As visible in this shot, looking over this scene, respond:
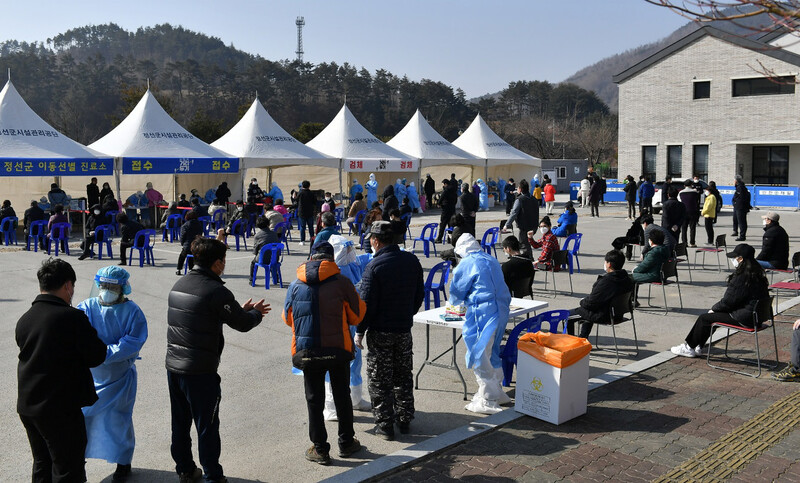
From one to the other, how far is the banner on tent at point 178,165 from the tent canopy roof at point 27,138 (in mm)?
749

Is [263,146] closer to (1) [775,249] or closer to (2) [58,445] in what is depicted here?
(1) [775,249]

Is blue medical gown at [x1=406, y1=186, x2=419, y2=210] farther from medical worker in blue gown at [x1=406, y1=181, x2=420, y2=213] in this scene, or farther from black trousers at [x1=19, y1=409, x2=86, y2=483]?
black trousers at [x1=19, y1=409, x2=86, y2=483]

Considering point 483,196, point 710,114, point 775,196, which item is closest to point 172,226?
point 483,196

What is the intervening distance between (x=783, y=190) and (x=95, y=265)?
2595cm

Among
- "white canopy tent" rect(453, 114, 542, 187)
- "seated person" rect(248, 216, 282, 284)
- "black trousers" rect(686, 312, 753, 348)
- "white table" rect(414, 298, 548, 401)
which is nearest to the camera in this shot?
"white table" rect(414, 298, 548, 401)

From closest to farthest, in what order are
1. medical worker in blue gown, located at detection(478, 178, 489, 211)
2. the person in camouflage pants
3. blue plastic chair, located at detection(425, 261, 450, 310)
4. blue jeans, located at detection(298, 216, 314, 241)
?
the person in camouflage pants, blue plastic chair, located at detection(425, 261, 450, 310), blue jeans, located at detection(298, 216, 314, 241), medical worker in blue gown, located at detection(478, 178, 489, 211)

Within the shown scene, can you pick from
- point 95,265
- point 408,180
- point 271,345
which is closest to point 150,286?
point 95,265

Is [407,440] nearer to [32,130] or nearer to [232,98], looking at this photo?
[32,130]

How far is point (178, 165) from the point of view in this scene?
72.0 ft

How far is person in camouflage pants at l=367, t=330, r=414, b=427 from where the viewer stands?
18.1 feet

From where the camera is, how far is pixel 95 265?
580 inches

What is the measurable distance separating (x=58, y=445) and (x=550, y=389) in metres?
3.56

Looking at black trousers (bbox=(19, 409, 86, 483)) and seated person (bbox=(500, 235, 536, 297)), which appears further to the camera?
seated person (bbox=(500, 235, 536, 297))

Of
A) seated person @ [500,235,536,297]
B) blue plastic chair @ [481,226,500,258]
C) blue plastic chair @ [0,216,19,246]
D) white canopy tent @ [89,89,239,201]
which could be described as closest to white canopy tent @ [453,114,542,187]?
white canopy tent @ [89,89,239,201]
